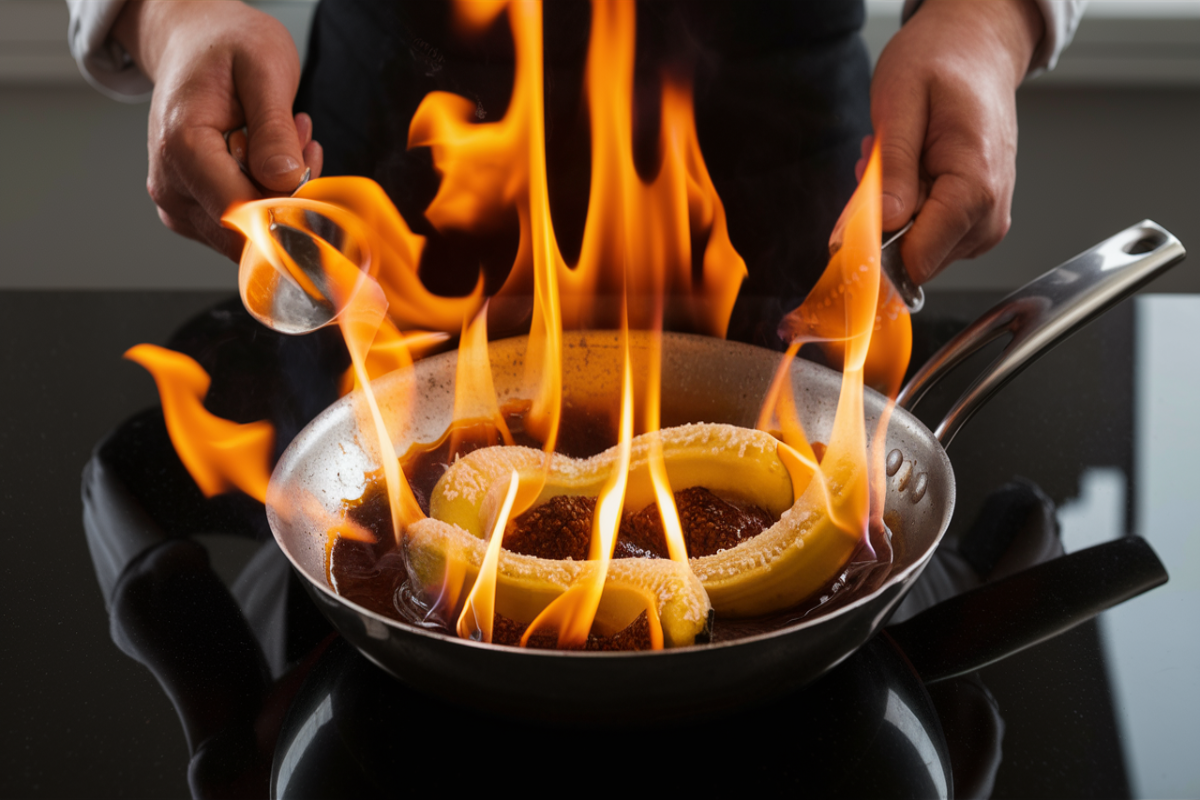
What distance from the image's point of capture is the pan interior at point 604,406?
0.61 meters

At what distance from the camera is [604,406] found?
32.3 inches

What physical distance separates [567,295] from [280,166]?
0.98 ft

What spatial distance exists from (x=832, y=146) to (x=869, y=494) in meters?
0.62

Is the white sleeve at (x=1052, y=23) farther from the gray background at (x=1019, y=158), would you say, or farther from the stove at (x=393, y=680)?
the gray background at (x=1019, y=158)

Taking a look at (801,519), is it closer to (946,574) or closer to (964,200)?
(946,574)

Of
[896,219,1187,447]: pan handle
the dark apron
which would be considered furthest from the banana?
the dark apron

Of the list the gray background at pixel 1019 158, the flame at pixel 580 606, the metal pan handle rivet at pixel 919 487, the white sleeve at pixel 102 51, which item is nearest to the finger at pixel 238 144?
the white sleeve at pixel 102 51

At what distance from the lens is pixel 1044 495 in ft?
2.61

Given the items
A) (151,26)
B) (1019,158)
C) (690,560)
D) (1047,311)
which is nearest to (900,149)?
(1047,311)

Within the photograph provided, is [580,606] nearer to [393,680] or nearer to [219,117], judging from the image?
[393,680]

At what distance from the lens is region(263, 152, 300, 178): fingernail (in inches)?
30.3

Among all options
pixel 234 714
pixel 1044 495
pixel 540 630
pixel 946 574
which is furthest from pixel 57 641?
pixel 1044 495

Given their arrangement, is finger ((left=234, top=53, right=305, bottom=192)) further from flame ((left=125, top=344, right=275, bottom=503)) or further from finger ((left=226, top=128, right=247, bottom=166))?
flame ((left=125, top=344, right=275, bottom=503))

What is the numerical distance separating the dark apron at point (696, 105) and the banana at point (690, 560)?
13.9 inches
